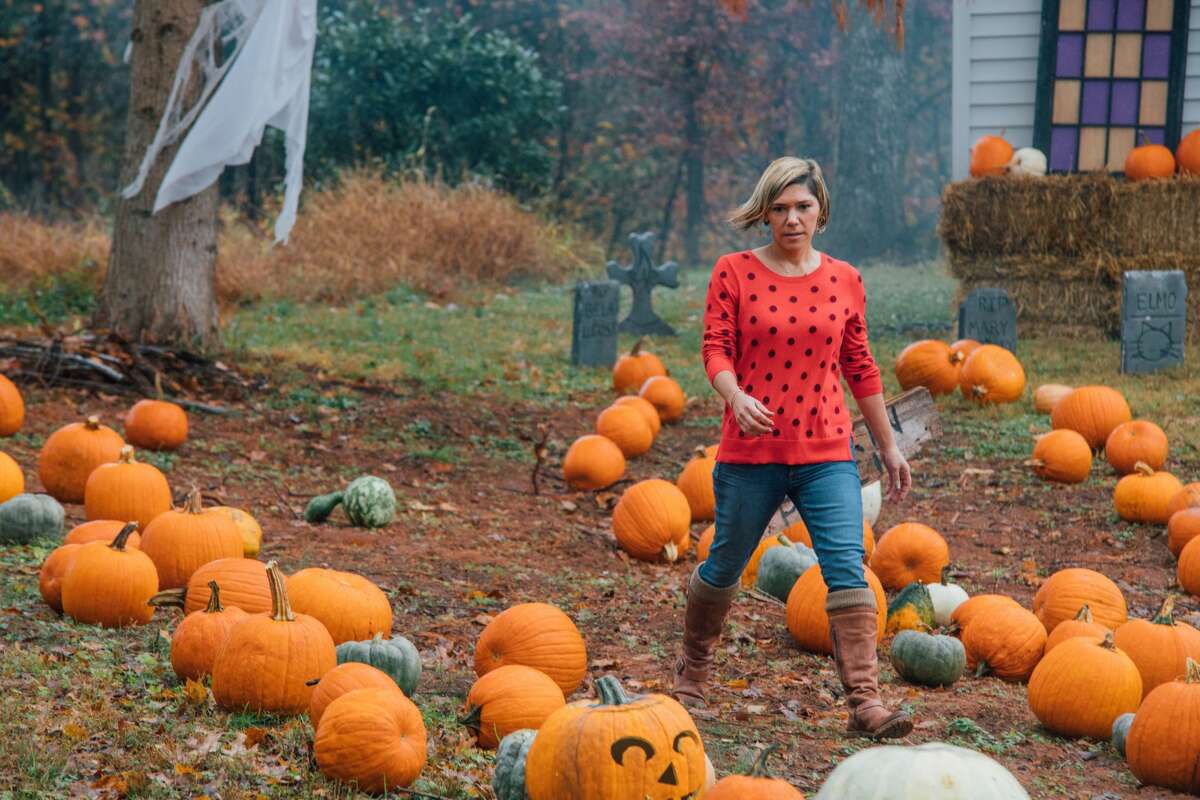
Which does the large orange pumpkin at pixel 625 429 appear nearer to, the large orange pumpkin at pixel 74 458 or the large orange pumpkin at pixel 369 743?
the large orange pumpkin at pixel 74 458

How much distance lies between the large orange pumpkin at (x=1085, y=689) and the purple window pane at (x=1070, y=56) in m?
11.1

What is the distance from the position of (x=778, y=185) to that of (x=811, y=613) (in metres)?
1.74

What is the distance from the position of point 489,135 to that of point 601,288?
37.2ft

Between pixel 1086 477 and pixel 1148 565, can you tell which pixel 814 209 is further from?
pixel 1086 477

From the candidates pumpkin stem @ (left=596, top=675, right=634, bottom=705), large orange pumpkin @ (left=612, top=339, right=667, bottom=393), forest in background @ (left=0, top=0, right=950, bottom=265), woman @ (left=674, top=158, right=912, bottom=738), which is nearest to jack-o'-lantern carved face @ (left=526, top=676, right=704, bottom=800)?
pumpkin stem @ (left=596, top=675, right=634, bottom=705)

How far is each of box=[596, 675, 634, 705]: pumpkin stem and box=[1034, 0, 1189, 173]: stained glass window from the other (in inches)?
478

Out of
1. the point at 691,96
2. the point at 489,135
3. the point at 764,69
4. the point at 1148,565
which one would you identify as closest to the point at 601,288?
the point at 1148,565

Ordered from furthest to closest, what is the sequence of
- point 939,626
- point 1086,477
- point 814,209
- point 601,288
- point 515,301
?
point 515,301
point 601,288
point 1086,477
point 939,626
point 814,209

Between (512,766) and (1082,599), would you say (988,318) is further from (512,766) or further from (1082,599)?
(512,766)

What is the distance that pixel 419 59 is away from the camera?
2239cm

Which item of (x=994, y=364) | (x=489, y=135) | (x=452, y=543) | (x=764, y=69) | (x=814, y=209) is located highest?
(x=764, y=69)

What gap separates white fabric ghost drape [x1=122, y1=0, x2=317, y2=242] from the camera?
373 inches

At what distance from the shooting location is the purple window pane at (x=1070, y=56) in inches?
552

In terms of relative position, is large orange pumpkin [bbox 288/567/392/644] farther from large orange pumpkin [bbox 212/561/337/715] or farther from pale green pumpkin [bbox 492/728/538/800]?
pale green pumpkin [bbox 492/728/538/800]
